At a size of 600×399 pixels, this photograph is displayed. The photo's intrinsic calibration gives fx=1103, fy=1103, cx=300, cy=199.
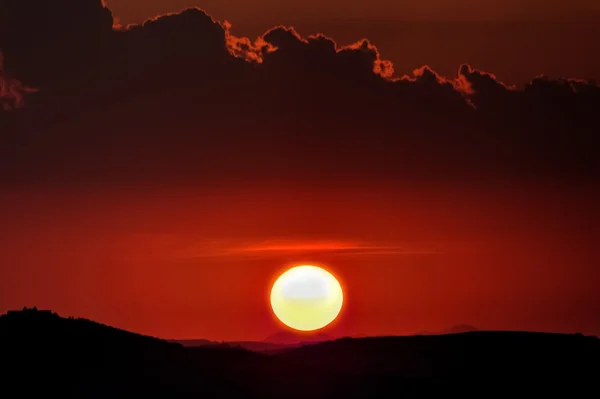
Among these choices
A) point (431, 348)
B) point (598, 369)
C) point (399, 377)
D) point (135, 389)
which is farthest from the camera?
point (431, 348)

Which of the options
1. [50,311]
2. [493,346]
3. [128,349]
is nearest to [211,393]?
[128,349]

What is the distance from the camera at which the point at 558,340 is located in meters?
80.8

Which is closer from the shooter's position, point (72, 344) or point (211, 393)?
point (211, 393)

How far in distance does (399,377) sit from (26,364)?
22.7m

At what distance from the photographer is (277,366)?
69.5 meters

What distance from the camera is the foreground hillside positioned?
2510 inches

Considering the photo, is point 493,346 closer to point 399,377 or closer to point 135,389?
point 399,377

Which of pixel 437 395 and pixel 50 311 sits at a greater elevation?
pixel 50 311

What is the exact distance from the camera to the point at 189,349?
72938 millimetres

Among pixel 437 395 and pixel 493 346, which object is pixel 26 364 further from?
pixel 493 346

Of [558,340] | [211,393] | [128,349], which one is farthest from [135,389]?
[558,340]

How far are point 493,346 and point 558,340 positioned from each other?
517cm

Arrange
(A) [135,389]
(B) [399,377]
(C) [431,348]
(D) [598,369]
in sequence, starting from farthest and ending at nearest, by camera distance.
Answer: (C) [431,348], (D) [598,369], (B) [399,377], (A) [135,389]

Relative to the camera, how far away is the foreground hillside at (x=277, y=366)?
6375 centimetres
